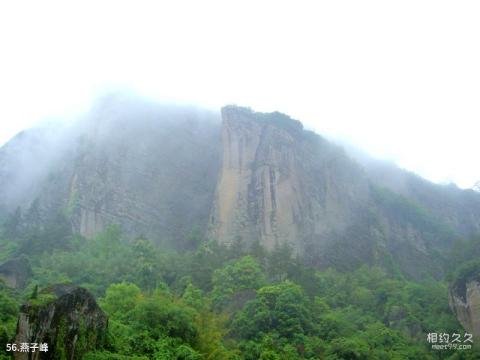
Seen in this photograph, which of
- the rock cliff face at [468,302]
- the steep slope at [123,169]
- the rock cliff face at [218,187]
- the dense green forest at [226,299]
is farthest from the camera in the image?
the steep slope at [123,169]

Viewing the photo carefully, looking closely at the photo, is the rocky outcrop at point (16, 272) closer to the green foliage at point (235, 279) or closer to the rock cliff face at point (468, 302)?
the green foliage at point (235, 279)

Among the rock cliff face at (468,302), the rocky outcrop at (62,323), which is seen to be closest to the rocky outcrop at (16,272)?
the rocky outcrop at (62,323)

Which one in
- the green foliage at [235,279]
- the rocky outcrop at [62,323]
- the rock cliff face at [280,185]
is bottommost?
the rocky outcrop at [62,323]

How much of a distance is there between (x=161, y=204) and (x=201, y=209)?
3.94 meters

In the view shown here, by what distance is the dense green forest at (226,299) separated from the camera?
64.4 feet

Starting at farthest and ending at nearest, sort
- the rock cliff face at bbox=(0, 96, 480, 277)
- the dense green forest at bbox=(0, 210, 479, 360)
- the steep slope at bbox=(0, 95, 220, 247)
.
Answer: the steep slope at bbox=(0, 95, 220, 247)
the rock cliff face at bbox=(0, 96, 480, 277)
the dense green forest at bbox=(0, 210, 479, 360)

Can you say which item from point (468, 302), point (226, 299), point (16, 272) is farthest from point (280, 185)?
point (16, 272)

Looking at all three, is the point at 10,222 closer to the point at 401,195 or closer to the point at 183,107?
the point at 183,107

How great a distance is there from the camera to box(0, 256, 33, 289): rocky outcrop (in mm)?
34094

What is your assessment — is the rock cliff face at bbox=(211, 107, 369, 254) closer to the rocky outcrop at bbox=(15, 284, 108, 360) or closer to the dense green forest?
the dense green forest

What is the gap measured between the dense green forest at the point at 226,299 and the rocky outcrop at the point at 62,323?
677 millimetres

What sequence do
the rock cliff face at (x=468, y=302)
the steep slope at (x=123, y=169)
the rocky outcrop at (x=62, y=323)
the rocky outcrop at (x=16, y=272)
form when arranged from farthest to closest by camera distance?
the steep slope at (x=123, y=169) < the rocky outcrop at (x=16, y=272) < the rock cliff face at (x=468, y=302) < the rocky outcrop at (x=62, y=323)

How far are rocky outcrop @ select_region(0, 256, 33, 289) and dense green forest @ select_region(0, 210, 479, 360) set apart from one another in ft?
2.57

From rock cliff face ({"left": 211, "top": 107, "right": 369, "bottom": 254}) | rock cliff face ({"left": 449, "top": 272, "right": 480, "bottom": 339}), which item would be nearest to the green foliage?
rock cliff face ({"left": 211, "top": 107, "right": 369, "bottom": 254})
